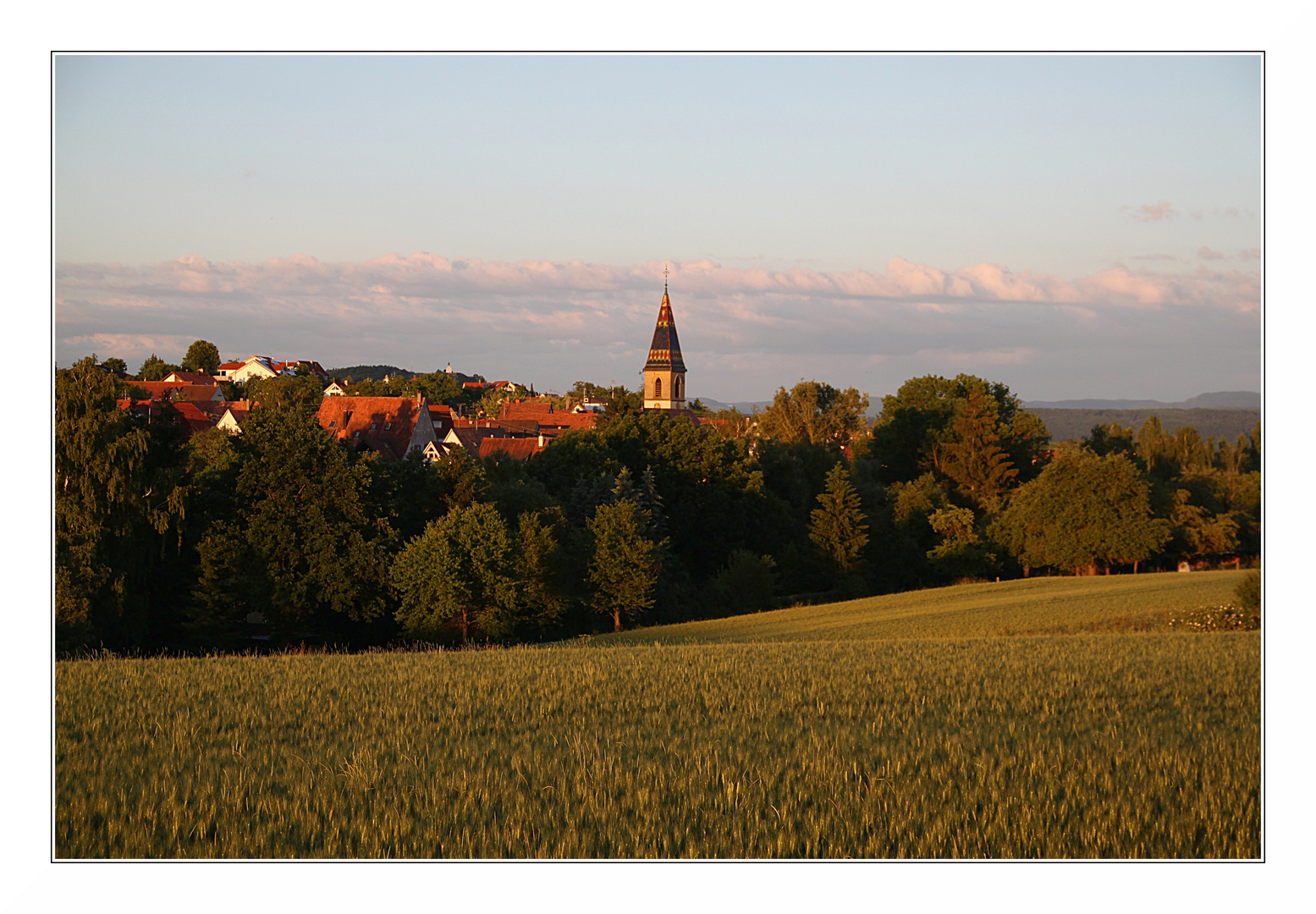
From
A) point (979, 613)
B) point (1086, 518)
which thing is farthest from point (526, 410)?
point (979, 613)

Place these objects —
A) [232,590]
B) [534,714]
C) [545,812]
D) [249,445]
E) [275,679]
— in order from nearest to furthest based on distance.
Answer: [545,812] < [534,714] < [275,679] < [232,590] < [249,445]

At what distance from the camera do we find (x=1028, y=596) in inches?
1522

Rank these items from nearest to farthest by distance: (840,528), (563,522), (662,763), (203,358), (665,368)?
(662,763)
(563,522)
(840,528)
(203,358)
(665,368)

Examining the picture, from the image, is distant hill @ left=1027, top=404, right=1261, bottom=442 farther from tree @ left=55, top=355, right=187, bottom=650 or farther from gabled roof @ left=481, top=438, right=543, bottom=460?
gabled roof @ left=481, top=438, right=543, bottom=460

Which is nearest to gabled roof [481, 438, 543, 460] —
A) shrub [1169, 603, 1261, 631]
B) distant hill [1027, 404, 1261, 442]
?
distant hill [1027, 404, 1261, 442]

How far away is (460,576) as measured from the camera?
1396 inches

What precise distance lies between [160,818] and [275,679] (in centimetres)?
768

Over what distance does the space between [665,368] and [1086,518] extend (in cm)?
11456

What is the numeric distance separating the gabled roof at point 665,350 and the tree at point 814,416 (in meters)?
86.4

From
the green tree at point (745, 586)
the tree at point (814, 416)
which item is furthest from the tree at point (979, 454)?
the green tree at point (745, 586)

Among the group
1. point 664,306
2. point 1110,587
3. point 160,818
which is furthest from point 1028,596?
point 664,306

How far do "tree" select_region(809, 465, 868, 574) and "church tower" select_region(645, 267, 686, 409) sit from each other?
108 meters

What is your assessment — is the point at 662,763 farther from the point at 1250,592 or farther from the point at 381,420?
the point at 381,420

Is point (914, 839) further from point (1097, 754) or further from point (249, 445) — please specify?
point (249, 445)
